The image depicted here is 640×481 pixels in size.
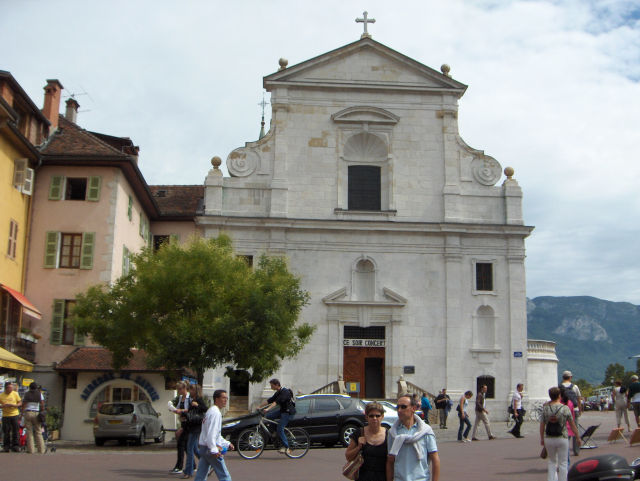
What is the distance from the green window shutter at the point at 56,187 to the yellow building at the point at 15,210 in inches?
34.5

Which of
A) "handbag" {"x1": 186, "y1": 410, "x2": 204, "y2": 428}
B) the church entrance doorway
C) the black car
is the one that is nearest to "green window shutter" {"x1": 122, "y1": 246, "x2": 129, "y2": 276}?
the church entrance doorway

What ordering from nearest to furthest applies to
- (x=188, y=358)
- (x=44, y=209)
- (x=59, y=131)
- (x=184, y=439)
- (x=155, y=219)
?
1. (x=184, y=439)
2. (x=188, y=358)
3. (x=44, y=209)
4. (x=59, y=131)
5. (x=155, y=219)

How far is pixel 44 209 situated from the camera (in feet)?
107

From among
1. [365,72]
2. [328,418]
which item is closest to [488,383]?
[328,418]

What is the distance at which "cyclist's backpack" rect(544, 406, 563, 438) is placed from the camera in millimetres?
12375

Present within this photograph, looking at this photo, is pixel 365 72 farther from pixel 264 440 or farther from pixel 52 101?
pixel 264 440

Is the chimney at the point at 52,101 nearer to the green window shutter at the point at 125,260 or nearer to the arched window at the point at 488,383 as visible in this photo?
the green window shutter at the point at 125,260

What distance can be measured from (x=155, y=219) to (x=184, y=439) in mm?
25635

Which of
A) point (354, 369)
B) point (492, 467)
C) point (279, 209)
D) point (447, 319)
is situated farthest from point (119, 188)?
point (492, 467)

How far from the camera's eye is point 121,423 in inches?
981

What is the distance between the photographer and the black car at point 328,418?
22031mm

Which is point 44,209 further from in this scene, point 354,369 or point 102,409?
point 354,369

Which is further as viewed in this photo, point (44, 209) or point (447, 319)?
point (447, 319)

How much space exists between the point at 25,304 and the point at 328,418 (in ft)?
44.5
